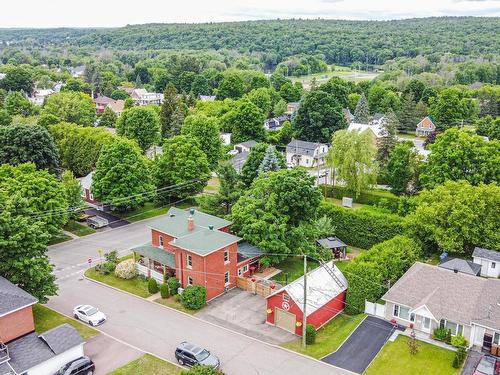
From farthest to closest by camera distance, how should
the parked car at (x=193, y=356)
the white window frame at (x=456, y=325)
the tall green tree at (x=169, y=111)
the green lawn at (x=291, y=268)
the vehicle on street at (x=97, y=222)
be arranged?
the tall green tree at (x=169, y=111)
the vehicle on street at (x=97, y=222)
the green lawn at (x=291, y=268)
the white window frame at (x=456, y=325)
the parked car at (x=193, y=356)

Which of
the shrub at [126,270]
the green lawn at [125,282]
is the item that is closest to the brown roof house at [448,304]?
the green lawn at [125,282]

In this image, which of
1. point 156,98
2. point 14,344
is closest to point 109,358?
point 14,344

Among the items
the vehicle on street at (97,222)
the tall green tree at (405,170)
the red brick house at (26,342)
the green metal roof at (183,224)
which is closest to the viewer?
the red brick house at (26,342)

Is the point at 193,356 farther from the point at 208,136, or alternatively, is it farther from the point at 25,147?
the point at 208,136

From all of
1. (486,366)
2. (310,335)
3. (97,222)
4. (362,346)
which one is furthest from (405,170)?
(97,222)

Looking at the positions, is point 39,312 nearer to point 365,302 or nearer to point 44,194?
point 44,194

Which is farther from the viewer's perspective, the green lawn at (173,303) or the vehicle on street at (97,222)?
the vehicle on street at (97,222)

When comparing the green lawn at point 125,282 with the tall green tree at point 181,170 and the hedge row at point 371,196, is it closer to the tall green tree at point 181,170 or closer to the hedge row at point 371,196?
the tall green tree at point 181,170
